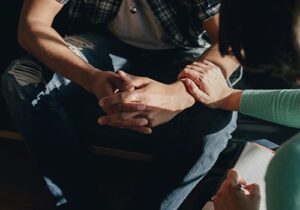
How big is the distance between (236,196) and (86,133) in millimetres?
604

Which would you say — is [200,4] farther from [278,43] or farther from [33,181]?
[33,181]

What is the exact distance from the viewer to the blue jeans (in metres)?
1.34

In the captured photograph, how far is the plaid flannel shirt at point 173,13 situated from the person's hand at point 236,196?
0.57 meters

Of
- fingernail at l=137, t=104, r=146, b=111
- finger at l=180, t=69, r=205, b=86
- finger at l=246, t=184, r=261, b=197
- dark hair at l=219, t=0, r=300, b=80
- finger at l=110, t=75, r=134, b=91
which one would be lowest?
finger at l=246, t=184, r=261, b=197

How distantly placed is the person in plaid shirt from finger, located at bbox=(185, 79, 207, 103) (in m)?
0.01

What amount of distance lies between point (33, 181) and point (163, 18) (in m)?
0.71

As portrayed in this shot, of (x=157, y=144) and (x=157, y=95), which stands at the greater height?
(x=157, y=95)

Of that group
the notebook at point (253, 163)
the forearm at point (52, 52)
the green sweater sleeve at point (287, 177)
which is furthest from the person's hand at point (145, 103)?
the green sweater sleeve at point (287, 177)

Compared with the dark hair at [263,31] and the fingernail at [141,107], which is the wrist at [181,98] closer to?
the fingernail at [141,107]

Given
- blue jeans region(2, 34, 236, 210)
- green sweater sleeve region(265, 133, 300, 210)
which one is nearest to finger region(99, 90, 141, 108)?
blue jeans region(2, 34, 236, 210)

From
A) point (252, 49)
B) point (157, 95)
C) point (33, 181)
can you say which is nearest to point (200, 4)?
point (157, 95)

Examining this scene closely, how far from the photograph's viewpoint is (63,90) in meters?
1.49

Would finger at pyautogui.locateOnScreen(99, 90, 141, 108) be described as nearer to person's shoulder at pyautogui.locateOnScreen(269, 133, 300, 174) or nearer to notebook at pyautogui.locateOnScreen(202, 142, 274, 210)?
notebook at pyautogui.locateOnScreen(202, 142, 274, 210)

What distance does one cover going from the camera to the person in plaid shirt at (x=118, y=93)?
52.8 inches
